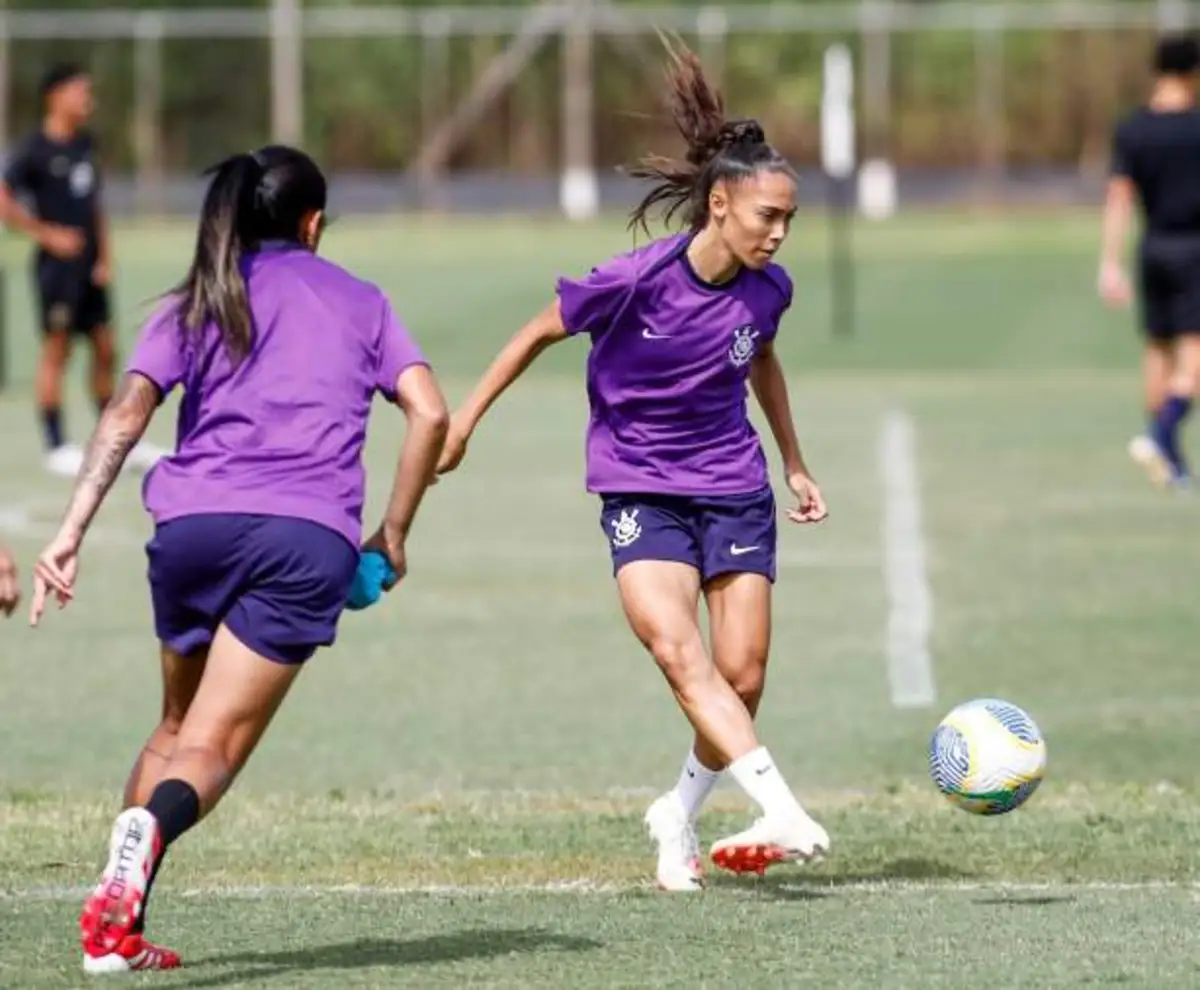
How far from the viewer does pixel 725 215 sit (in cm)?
786

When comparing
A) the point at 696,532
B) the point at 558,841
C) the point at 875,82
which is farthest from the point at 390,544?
the point at 875,82

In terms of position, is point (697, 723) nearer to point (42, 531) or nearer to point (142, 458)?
point (42, 531)

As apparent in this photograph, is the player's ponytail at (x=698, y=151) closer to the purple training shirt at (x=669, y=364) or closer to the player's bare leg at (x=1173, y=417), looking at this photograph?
the purple training shirt at (x=669, y=364)

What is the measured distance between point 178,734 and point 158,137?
56.8m

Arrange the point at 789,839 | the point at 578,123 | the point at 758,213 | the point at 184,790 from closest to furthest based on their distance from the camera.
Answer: the point at 184,790, the point at 789,839, the point at 758,213, the point at 578,123

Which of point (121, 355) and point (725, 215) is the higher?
point (725, 215)

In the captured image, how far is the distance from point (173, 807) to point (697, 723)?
1706mm

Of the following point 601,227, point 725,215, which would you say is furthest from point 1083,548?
point 601,227

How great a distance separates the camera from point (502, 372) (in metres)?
7.79

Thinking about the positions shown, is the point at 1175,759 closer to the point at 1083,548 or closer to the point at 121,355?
the point at 1083,548

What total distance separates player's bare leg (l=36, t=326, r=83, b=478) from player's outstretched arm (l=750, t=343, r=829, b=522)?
11372 millimetres

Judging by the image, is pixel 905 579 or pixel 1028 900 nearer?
pixel 1028 900

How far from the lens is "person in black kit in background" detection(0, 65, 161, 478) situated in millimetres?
19094

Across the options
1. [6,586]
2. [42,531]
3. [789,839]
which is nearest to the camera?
[6,586]
